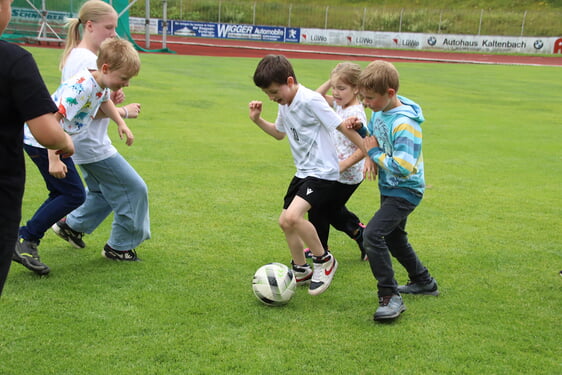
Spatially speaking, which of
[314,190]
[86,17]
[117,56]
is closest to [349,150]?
[314,190]

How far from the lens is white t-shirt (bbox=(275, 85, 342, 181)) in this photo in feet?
14.1

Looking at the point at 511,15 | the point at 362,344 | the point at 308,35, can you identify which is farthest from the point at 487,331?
the point at 511,15

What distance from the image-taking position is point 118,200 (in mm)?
4832

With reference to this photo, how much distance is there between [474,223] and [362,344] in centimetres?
314

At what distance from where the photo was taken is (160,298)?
4.24 meters

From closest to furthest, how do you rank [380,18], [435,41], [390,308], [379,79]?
[379,79] → [390,308] → [435,41] → [380,18]

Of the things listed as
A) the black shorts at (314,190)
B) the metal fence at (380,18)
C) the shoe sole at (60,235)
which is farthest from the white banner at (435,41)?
the black shorts at (314,190)

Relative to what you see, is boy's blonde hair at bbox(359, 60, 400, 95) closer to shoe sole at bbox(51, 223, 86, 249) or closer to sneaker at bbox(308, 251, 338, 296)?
sneaker at bbox(308, 251, 338, 296)

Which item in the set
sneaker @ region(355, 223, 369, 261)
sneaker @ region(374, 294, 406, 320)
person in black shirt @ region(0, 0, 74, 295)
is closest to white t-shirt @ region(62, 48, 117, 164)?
person in black shirt @ region(0, 0, 74, 295)

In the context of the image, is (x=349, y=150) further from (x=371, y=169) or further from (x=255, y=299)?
(x=255, y=299)

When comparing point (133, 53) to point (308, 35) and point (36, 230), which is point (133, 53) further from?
point (308, 35)

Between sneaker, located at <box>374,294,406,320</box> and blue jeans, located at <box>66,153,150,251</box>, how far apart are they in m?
2.07

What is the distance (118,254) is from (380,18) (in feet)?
159

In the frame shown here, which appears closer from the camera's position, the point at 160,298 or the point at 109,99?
the point at 160,298
